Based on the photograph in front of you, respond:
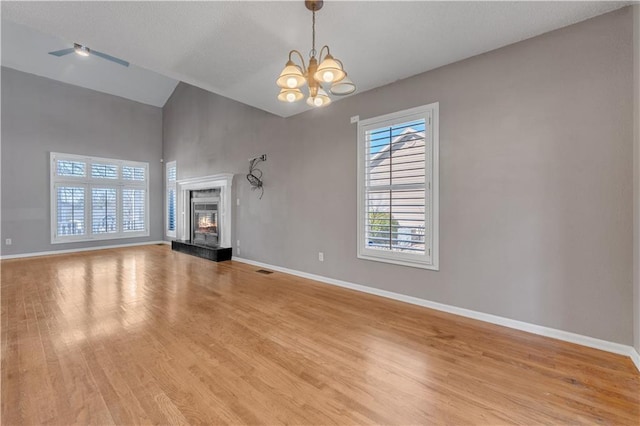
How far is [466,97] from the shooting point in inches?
116

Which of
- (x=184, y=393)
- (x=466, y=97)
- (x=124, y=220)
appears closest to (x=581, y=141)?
(x=466, y=97)

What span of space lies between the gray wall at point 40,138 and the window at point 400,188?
7.20 m

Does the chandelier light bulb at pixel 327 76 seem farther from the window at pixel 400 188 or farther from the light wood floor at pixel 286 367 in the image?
the light wood floor at pixel 286 367

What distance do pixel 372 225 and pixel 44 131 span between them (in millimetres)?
7830

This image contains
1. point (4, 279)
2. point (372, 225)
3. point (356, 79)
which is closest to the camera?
point (356, 79)

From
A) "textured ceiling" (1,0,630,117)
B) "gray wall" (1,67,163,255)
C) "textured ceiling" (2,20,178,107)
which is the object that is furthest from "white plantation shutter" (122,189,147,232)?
"textured ceiling" (1,0,630,117)

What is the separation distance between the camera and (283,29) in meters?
2.45

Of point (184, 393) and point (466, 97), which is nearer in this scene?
point (184, 393)

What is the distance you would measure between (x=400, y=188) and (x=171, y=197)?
7.19 metres

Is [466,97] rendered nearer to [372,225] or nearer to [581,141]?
[581,141]

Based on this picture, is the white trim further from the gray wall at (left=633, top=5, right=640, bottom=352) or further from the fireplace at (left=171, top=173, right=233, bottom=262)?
the fireplace at (left=171, top=173, right=233, bottom=262)

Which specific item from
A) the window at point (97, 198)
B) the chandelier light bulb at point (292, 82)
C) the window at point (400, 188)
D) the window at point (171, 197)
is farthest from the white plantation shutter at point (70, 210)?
the chandelier light bulb at point (292, 82)

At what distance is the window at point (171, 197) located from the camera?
26.1 feet

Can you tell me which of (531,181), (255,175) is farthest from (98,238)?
(531,181)
